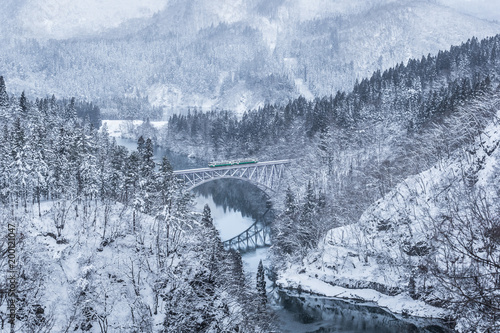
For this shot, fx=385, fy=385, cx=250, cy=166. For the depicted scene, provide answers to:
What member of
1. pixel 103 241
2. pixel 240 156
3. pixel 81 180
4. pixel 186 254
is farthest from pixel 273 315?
pixel 240 156

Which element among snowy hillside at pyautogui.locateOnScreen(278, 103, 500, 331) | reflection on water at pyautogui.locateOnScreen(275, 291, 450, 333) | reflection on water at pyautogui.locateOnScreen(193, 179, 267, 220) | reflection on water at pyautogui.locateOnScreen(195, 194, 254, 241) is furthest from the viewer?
reflection on water at pyautogui.locateOnScreen(193, 179, 267, 220)

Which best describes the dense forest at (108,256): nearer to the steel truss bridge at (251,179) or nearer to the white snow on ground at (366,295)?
the white snow on ground at (366,295)

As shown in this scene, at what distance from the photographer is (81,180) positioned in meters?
45.5

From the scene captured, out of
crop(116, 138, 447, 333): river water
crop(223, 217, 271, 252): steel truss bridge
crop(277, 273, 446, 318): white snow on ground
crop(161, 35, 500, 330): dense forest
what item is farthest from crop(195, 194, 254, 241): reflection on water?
crop(277, 273, 446, 318): white snow on ground

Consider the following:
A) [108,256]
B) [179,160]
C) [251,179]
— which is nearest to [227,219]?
[251,179]

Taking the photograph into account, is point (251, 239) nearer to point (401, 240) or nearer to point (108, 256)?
point (401, 240)

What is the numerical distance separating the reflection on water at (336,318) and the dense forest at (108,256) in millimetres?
4481

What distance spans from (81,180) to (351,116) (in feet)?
220

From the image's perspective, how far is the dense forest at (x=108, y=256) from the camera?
87.4 feet

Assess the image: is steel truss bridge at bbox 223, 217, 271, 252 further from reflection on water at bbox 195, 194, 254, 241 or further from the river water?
the river water

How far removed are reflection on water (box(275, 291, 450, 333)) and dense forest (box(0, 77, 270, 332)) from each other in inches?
176

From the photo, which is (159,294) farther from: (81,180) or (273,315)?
(81,180)

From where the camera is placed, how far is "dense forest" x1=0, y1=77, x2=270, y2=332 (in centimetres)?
2662

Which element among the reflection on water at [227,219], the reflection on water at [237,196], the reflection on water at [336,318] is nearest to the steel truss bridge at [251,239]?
the reflection on water at [227,219]
